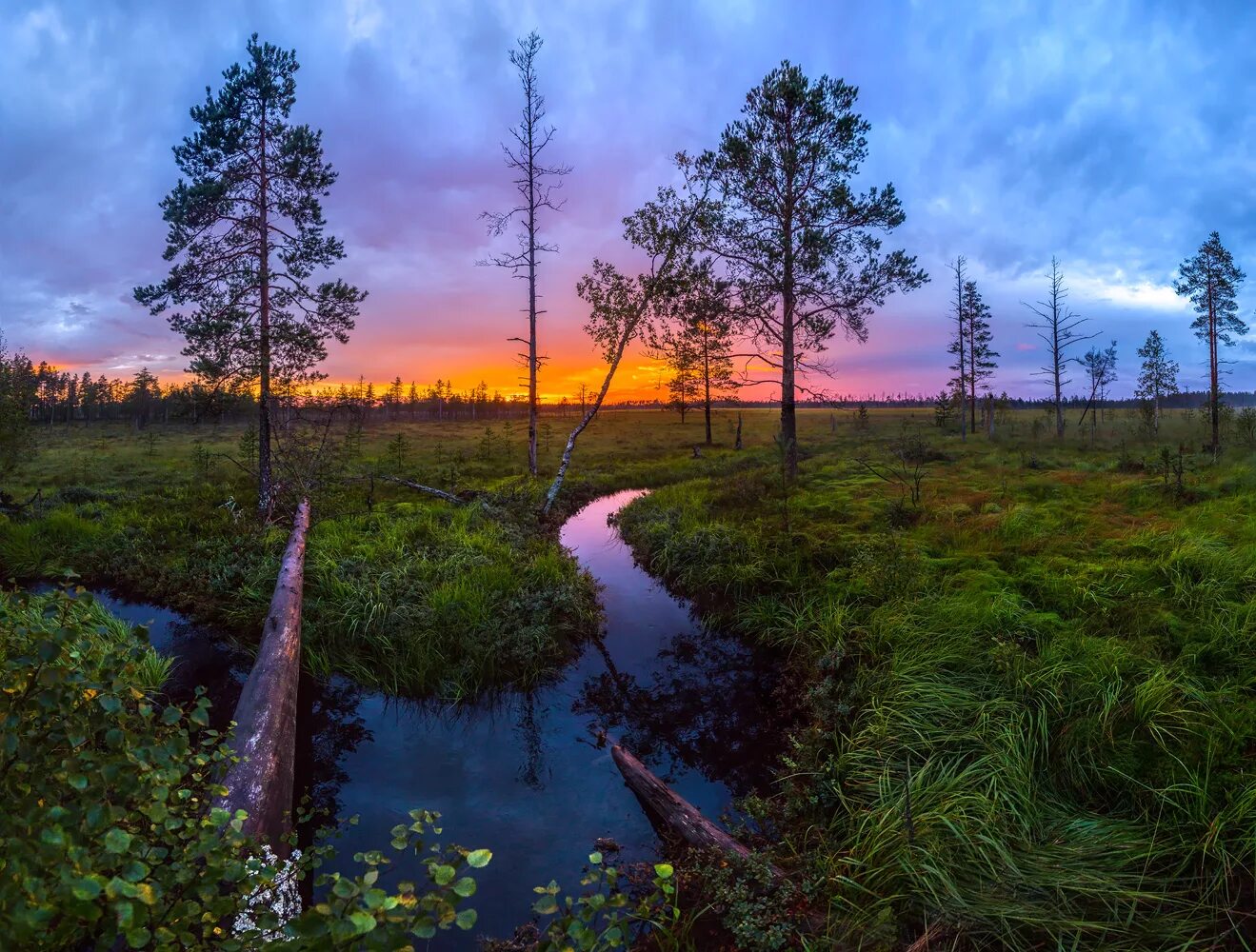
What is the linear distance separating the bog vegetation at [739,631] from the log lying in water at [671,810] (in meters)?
0.24

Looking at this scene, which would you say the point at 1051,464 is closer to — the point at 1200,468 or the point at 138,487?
the point at 1200,468

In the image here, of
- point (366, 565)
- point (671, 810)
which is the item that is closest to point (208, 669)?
point (366, 565)

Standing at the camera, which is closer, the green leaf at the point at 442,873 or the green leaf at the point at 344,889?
the green leaf at the point at 344,889

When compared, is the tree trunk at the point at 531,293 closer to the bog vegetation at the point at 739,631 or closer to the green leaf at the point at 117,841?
the bog vegetation at the point at 739,631

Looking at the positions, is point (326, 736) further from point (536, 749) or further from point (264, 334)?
point (264, 334)

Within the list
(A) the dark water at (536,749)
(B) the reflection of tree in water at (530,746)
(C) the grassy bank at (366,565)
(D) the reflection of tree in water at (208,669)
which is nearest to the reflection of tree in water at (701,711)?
(A) the dark water at (536,749)

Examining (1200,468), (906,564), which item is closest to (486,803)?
(906,564)

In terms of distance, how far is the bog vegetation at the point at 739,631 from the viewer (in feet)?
6.53

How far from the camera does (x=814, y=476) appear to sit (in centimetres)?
1973

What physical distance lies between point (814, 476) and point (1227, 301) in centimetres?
2511

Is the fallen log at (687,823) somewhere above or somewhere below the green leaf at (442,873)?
below

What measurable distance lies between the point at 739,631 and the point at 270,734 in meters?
6.42

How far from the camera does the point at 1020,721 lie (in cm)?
498

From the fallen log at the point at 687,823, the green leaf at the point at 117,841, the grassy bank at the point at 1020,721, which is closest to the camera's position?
the green leaf at the point at 117,841
